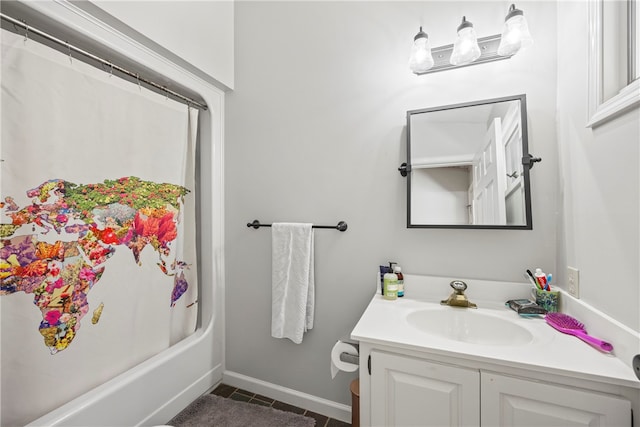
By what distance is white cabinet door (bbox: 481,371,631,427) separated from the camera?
0.73 m

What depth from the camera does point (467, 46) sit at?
121 centimetres

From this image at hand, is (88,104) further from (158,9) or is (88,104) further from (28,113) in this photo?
(158,9)

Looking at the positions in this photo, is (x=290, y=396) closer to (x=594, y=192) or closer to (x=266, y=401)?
(x=266, y=401)

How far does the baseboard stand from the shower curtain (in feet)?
1.77

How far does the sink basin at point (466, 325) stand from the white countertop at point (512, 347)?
0.02m

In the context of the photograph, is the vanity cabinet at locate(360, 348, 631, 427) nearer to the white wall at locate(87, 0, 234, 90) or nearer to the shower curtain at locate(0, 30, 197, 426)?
the shower curtain at locate(0, 30, 197, 426)

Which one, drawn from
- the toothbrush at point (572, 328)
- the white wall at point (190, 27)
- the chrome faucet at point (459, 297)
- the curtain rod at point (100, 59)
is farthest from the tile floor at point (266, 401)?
the white wall at point (190, 27)

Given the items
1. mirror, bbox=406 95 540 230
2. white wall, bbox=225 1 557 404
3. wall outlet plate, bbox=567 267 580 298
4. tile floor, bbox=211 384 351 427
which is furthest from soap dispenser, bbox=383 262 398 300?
tile floor, bbox=211 384 351 427

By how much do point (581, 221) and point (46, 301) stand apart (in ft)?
6.50

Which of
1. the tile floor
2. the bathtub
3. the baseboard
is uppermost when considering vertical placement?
the bathtub

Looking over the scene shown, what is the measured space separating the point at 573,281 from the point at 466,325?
0.42m

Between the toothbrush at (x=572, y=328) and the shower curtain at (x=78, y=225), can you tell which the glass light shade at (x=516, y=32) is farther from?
the shower curtain at (x=78, y=225)

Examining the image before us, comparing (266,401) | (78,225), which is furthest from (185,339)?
(78,225)

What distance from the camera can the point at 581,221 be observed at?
1.01 meters
